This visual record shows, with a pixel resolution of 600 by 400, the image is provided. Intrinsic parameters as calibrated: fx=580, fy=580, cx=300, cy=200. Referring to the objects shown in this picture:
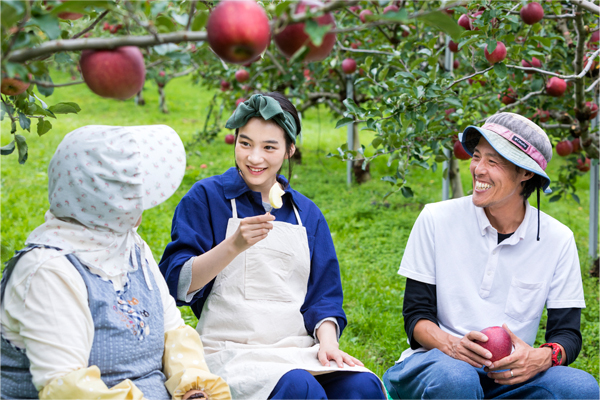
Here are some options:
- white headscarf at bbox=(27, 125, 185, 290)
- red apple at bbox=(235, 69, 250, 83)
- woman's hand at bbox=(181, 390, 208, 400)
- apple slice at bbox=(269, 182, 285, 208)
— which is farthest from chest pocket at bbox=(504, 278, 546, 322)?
red apple at bbox=(235, 69, 250, 83)

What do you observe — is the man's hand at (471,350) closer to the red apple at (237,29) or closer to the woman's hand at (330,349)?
the woman's hand at (330,349)

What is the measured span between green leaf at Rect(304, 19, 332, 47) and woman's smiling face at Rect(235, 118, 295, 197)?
1.14 meters

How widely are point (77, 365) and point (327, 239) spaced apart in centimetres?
106

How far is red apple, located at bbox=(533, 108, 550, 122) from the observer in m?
3.76

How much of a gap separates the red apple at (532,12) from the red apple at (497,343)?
5.58 ft

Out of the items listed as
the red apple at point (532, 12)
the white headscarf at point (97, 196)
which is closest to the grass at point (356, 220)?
the white headscarf at point (97, 196)

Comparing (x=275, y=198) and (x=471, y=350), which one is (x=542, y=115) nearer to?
(x=471, y=350)

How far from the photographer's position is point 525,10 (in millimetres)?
2838

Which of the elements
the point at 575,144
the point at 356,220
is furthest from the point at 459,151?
the point at 356,220

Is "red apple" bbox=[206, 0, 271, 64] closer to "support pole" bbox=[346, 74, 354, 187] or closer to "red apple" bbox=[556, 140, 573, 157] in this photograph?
"red apple" bbox=[556, 140, 573, 157]

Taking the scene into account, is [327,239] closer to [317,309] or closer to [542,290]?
[317,309]

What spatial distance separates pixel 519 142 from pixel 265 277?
0.98 meters

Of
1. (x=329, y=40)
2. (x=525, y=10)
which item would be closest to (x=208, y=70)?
(x=525, y=10)

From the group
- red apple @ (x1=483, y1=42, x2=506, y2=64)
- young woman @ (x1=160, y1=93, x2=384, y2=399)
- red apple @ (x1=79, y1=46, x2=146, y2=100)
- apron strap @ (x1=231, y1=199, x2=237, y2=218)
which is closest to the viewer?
red apple @ (x1=79, y1=46, x2=146, y2=100)
